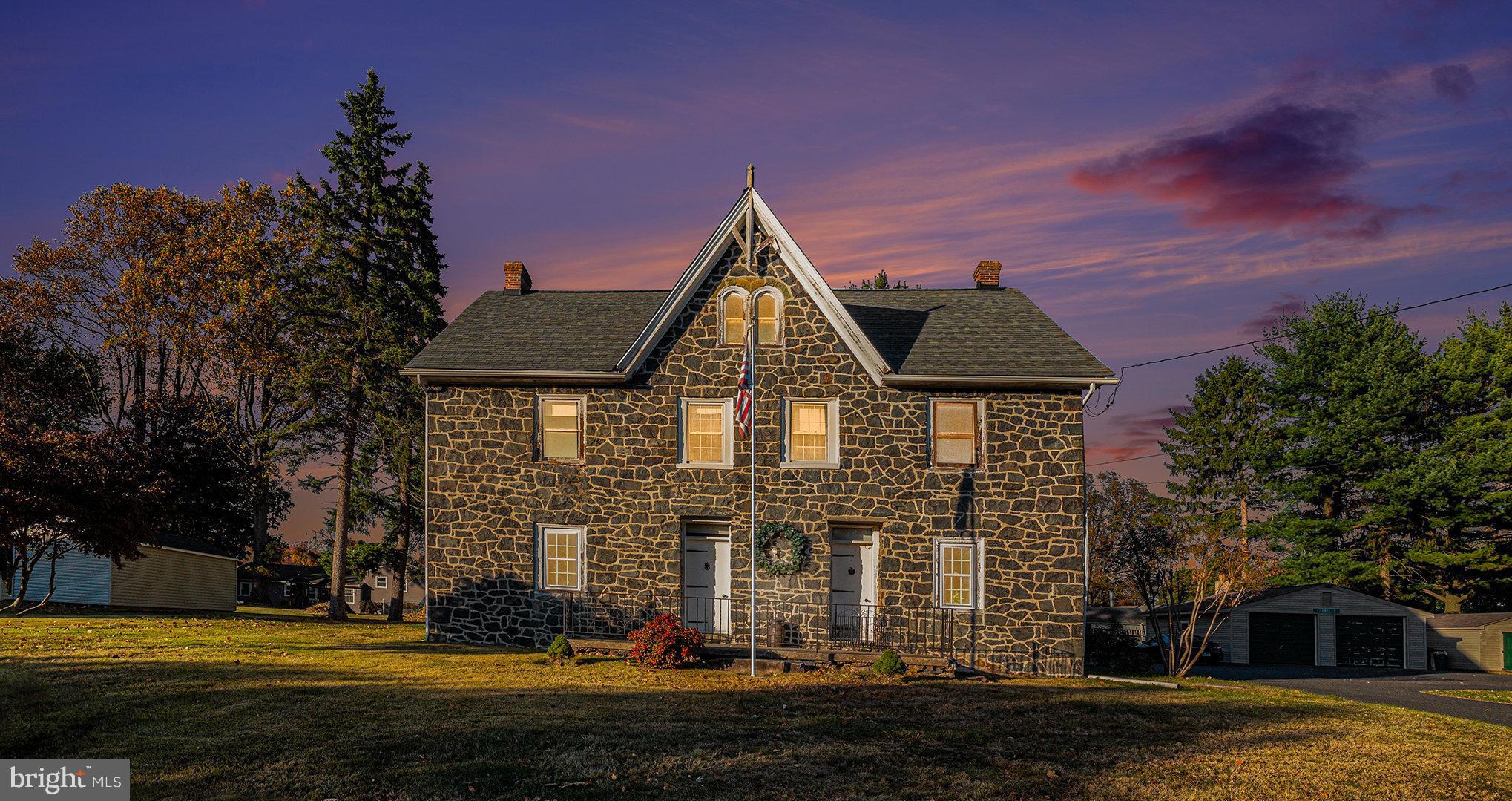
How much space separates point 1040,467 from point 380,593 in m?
79.4

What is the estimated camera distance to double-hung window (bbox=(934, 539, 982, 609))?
21406 mm

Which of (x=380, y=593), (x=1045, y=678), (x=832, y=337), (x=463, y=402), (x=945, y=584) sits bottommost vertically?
(x=380, y=593)

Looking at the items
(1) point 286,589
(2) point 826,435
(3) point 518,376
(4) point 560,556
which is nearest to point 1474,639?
(2) point 826,435

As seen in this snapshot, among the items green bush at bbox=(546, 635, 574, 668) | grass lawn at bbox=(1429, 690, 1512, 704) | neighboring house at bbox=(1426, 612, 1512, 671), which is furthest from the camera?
neighboring house at bbox=(1426, 612, 1512, 671)

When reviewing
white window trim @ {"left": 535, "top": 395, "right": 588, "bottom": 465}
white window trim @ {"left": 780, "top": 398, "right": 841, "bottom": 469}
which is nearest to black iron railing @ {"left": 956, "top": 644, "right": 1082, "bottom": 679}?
white window trim @ {"left": 780, "top": 398, "right": 841, "bottom": 469}

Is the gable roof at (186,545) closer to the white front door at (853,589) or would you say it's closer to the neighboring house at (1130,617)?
the white front door at (853,589)

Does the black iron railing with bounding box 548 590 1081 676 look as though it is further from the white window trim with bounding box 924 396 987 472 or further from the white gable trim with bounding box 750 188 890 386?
the white gable trim with bounding box 750 188 890 386

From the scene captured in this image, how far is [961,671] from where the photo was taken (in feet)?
64.8

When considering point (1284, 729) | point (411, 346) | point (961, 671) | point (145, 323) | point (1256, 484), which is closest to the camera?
point (1284, 729)

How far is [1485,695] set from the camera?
81.1 ft

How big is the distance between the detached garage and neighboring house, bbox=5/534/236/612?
1645 inches

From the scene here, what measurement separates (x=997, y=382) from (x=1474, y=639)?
108 ft

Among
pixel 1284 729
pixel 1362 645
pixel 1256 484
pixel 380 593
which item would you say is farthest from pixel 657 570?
pixel 380 593

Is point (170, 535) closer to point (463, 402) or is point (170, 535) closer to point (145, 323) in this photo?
point (145, 323)
